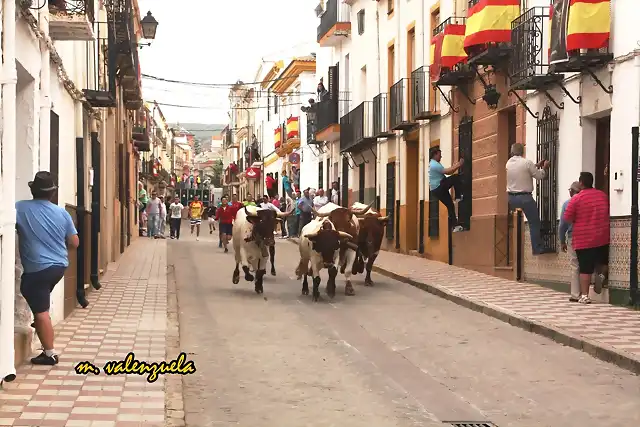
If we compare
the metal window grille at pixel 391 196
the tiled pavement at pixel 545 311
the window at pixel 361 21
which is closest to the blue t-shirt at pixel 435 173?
the tiled pavement at pixel 545 311

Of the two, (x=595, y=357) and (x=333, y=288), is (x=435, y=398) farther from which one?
(x=333, y=288)

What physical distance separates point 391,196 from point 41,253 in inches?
771

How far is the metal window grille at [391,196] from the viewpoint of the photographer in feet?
90.8

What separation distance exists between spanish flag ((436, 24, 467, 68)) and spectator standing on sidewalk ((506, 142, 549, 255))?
3694 mm

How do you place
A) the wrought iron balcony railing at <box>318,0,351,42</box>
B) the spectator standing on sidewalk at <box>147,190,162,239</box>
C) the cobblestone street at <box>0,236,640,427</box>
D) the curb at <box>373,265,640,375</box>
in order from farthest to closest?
the spectator standing on sidewalk at <box>147,190,162,239</box>
the wrought iron balcony railing at <box>318,0,351,42</box>
the curb at <box>373,265,640,375</box>
the cobblestone street at <box>0,236,640,427</box>

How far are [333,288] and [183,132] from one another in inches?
5879

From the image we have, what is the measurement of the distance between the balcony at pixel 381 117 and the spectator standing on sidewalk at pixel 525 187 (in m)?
11.0

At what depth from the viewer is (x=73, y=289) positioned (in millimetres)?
13242

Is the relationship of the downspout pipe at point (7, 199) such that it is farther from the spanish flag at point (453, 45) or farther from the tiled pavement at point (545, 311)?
the spanish flag at point (453, 45)

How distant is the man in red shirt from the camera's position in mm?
13914

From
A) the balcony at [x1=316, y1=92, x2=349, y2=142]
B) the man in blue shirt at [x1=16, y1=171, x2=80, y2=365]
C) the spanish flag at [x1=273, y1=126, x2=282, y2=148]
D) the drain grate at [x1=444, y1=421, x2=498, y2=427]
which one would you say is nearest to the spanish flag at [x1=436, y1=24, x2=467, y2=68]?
the man in blue shirt at [x1=16, y1=171, x2=80, y2=365]

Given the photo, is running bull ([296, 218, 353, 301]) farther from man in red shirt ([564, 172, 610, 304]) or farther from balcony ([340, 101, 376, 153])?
balcony ([340, 101, 376, 153])

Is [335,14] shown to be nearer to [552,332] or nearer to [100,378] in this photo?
[552,332]

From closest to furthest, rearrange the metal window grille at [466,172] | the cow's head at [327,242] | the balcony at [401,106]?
the cow's head at [327,242] → the metal window grille at [466,172] → the balcony at [401,106]
